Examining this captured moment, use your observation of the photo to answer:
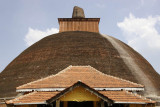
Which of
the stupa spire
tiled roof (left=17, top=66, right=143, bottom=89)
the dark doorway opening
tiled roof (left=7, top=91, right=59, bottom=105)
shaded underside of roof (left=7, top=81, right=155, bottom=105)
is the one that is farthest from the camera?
the stupa spire

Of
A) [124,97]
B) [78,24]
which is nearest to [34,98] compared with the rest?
[124,97]

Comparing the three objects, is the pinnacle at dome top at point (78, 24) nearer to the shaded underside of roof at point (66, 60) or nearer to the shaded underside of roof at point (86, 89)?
the shaded underside of roof at point (66, 60)

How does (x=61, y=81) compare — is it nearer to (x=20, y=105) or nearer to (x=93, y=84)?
(x=93, y=84)

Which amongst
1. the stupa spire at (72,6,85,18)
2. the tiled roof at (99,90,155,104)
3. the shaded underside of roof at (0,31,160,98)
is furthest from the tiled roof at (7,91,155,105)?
the stupa spire at (72,6,85,18)

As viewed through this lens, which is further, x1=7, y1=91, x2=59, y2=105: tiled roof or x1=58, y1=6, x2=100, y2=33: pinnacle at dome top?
x1=58, y1=6, x2=100, y2=33: pinnacle at dome top

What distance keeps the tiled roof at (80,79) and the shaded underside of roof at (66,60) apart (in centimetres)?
401

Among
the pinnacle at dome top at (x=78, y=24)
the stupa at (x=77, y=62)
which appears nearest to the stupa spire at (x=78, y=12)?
the pinnacle at dome top at (x=78, y=24)

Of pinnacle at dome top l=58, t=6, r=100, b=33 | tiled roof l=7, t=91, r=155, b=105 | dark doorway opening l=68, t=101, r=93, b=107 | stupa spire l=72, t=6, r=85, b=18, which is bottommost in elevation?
dark doorway opening l=68, t=101, r=93, b=107

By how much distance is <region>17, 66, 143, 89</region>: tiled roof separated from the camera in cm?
1155

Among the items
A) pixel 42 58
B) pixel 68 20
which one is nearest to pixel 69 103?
pixel 42 58

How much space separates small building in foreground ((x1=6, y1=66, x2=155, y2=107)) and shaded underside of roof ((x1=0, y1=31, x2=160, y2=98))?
423cm

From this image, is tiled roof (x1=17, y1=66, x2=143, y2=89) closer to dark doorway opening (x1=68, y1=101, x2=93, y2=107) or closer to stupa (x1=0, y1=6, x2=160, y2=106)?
dark doorway opening (x1=68, y1=101, x2=93, y2=107)

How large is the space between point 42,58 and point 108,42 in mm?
6744

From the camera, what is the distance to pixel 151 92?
17.2m
